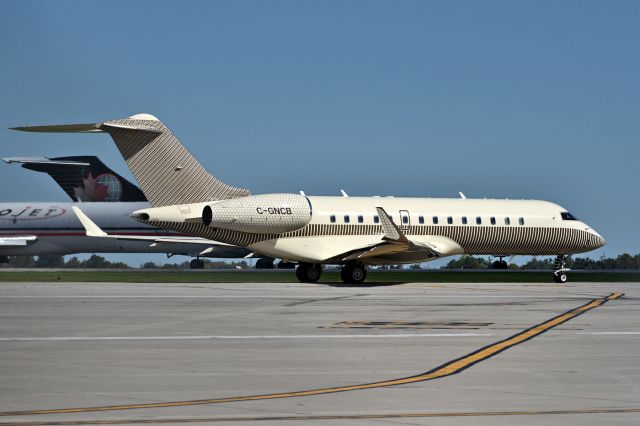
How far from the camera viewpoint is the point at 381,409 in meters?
9.39

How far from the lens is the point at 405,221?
4359 centimetres

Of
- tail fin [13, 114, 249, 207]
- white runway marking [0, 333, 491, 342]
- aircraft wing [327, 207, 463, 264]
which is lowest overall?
white runway marking [0, 333, 491, 342]

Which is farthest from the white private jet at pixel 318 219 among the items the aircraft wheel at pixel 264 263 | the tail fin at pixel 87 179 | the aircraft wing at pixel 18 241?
the tail fin at pixel 87 179

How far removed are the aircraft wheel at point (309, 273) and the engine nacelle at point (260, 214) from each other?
115 inches

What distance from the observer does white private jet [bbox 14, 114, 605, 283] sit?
39406 millimetres

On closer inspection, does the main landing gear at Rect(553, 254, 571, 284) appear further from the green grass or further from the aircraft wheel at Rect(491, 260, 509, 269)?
the aircraft wheel at Rect(491, 260, 509, 269)

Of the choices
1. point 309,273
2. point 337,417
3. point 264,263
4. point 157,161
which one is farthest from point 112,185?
point 337,417

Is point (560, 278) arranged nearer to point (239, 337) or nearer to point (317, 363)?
point (239, 337)

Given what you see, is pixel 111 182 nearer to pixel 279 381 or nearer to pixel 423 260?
pixel 423 260

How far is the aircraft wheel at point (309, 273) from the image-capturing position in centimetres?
4350

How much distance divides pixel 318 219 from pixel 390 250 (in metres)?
3.63

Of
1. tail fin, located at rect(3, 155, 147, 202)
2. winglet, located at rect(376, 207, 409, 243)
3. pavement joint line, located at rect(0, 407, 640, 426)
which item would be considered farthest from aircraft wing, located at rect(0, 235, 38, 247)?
pavement joint line, located at rect(0, 407, 640, 426)

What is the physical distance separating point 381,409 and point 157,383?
295 centimetres

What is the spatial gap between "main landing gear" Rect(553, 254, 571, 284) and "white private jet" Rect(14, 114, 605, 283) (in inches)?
2.0
